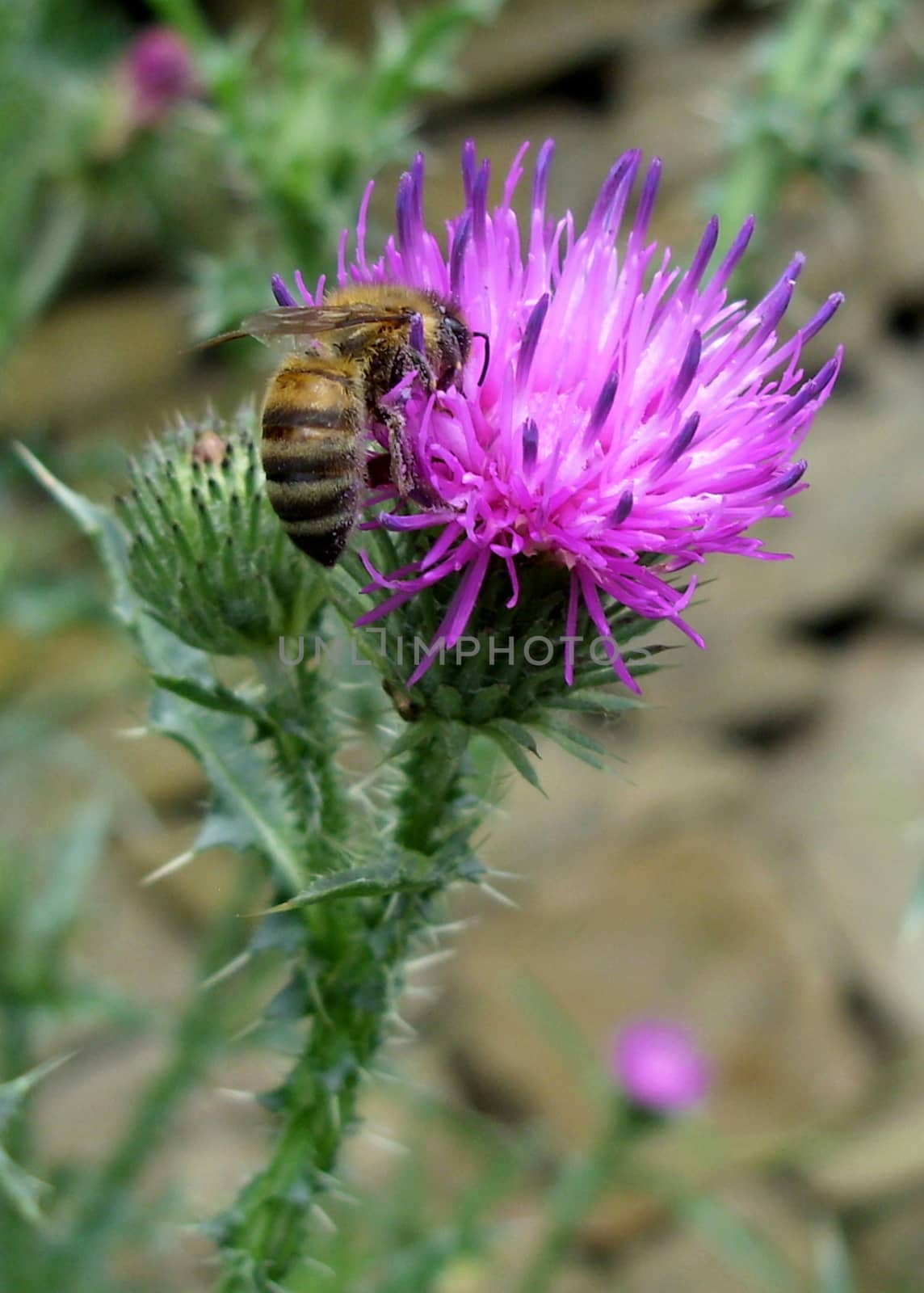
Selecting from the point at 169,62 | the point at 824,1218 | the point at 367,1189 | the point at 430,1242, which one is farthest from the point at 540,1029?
the point at 169,62

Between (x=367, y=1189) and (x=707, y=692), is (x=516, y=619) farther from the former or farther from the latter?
(x=707, y=692)

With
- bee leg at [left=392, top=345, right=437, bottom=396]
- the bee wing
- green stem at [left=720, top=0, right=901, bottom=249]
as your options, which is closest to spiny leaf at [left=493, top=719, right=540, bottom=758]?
bee leg at [left=392, top=345, right=437, bottom=396]

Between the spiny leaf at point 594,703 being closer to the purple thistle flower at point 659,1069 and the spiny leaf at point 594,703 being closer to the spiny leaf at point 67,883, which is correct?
the spiny leaf at point 67,883

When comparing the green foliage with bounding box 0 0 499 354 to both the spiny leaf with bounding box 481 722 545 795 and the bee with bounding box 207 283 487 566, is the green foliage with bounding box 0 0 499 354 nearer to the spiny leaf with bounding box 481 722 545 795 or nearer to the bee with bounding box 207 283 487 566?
the bee with bounding box 207 283 487 566

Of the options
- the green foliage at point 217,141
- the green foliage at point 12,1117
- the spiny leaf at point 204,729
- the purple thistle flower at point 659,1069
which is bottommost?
the purple thistle flower at point 659,1069

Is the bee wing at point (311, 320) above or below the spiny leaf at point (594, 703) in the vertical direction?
above

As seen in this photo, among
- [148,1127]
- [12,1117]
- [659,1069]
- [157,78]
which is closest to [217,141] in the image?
[157,78]

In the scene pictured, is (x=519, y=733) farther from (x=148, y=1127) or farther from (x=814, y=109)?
(x=814, y=109)

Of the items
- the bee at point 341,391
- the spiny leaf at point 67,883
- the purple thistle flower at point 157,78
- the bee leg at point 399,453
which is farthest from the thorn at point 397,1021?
the purple thistle flower at point 157,78
